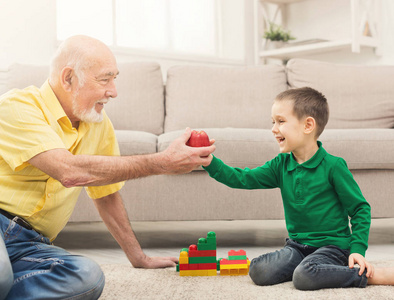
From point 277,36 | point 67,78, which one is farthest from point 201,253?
point 277,36

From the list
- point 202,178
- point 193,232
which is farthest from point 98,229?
point 202,178

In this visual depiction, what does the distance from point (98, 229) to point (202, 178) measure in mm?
1071

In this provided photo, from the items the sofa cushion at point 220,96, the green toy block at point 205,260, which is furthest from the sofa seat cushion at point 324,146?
the green toy block at point 205,260

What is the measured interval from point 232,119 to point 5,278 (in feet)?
6.42

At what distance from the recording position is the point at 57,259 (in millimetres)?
1218

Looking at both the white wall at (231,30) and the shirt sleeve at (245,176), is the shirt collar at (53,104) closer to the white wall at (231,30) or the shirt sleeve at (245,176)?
the shirt sleeve at (245,176)

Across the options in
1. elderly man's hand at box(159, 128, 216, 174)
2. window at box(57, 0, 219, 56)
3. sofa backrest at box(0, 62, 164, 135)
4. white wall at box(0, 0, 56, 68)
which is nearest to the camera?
elderly man's hand at box(159, 128, 216, 174)

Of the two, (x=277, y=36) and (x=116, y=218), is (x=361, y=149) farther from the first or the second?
(x=277, y=36)

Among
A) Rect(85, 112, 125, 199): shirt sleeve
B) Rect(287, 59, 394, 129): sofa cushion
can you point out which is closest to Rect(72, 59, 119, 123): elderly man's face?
Rect(85, 112, 125, 199): shirt sleeve

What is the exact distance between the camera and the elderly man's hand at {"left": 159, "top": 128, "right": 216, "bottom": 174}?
4.35 ft

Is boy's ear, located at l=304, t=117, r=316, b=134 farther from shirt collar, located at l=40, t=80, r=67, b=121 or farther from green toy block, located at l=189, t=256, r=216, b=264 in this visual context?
shirt collar, located at l=40, t=80, r=67, b=121

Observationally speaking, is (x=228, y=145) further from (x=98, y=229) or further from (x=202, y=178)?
(x=98, y=229)

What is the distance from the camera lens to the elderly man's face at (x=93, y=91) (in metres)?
1.42

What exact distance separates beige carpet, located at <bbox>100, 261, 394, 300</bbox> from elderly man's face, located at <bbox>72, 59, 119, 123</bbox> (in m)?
0.52
